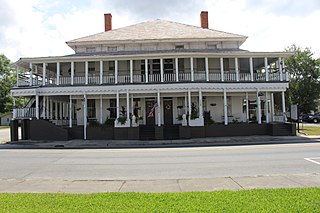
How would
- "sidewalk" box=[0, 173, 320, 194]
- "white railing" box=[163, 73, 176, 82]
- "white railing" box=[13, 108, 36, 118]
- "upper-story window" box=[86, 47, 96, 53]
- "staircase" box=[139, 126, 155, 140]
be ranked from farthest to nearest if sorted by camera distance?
"upper-story window" box=[86, 47, 96, 53] → "white railing" box=[163, 73, 176, 82] → "white railing" box=[13, 108, 36, 118] → "staircase" box=[139, 126, 155, 140] → "sidewalk" box=[0, 173, 320, 194]

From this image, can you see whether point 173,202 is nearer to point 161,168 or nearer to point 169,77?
point 161,168

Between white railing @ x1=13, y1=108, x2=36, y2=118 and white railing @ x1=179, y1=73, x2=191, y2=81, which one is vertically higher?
white railing @ x1=179, y1=73, x2=191, y2=81

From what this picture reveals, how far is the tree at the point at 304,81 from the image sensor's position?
48.2m

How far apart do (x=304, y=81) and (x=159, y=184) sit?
5094 cm

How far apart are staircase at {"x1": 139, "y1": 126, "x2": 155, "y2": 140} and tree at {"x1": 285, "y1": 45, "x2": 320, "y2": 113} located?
36.5m

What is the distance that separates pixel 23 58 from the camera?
22.6 metres

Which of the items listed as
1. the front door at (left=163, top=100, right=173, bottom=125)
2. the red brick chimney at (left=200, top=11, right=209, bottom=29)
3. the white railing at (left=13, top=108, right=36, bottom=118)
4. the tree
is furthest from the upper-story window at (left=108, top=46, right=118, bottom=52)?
the tree

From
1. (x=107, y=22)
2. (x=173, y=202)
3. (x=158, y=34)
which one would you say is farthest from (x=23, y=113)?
(x=173, y=202)

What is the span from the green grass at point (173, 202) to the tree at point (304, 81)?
4806cm

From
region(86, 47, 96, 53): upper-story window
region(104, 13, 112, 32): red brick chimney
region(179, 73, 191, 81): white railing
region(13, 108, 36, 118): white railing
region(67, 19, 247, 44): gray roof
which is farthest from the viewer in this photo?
region(104, 13, 112, 32): red brick chimney

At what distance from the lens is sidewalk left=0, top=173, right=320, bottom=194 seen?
21.8ft

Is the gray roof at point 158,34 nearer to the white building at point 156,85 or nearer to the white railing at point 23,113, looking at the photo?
the white building at point 156,85

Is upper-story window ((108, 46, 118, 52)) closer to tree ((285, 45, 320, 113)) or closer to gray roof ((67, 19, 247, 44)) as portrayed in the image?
gray roof ((67, 19, 247, 44))

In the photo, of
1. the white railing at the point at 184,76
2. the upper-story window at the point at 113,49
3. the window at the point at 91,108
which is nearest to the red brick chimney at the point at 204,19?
the white railing at the point at 184,76
